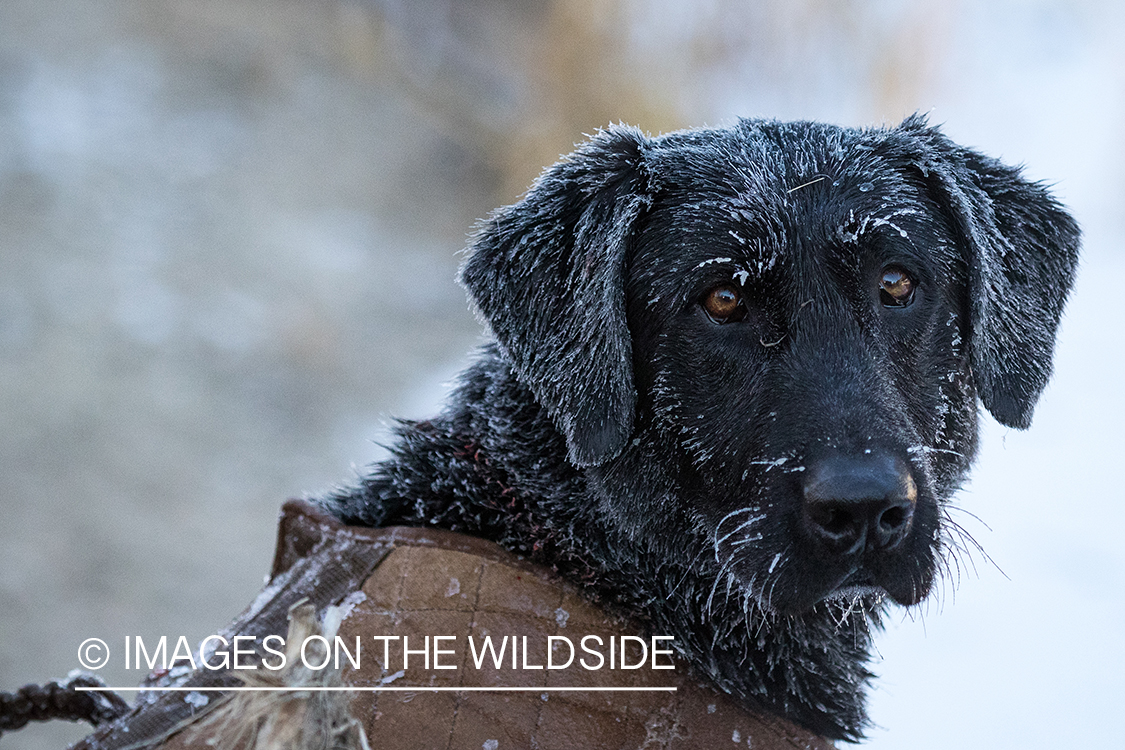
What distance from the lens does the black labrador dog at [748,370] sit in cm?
197

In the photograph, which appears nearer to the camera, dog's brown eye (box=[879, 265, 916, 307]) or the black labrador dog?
the black labrador dog

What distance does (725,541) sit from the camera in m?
2.04

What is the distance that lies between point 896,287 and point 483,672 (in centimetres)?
120

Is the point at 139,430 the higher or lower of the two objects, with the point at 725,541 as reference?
higher

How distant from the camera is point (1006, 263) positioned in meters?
2.26

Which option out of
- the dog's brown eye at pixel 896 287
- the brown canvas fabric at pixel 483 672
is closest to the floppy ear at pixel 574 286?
the brown canvas fabric at pixel 483 672

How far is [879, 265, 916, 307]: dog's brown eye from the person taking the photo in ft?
6.91

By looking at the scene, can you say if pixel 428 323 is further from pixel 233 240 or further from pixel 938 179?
pixel 938 179

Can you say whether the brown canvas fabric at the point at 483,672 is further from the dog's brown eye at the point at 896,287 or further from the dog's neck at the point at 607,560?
the dog's brown eye at the point at 896,287

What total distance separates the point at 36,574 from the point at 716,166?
6311 mm

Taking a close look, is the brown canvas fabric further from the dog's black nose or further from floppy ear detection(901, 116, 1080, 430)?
floppy ear detection(901, 116, 1080, 430)

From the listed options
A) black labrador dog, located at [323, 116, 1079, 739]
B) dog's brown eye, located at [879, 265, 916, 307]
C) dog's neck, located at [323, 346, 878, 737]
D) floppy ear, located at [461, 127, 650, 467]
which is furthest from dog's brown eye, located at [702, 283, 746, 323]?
dog's neck, located at [323, 346, 878, 737]

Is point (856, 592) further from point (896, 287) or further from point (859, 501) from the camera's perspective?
point (896, 287)

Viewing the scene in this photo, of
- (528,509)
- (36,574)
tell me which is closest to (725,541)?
(528,509)
